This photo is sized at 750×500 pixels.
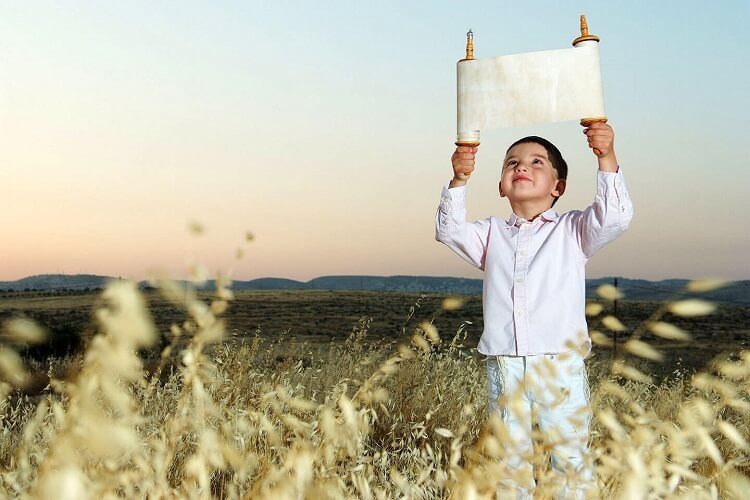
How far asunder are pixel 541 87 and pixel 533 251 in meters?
0.70

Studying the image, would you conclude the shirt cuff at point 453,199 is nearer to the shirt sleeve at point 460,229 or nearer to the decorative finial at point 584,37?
the shirt sleeve at point 460,229

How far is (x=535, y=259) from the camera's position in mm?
3189

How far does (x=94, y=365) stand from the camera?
119 cm

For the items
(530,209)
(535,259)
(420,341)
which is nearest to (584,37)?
(530,209)

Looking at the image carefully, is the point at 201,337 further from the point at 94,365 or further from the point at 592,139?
the point at 592,139

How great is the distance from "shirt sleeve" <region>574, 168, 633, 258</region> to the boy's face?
9.4 inches

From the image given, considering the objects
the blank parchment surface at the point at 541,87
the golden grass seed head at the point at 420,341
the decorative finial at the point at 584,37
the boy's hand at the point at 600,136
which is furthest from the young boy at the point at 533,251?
the golden grass seed head at the point at 420,341

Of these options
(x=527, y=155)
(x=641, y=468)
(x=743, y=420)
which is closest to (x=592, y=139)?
(x=527, y=155)

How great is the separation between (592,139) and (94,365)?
2.24m

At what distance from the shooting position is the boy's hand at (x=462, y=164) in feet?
10.3

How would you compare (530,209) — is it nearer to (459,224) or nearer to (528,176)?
(528,176)

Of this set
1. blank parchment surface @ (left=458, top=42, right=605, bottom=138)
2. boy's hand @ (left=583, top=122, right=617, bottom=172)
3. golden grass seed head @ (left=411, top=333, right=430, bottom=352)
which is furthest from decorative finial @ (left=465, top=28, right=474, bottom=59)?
golden grass seed head @ (left=411, top=333, right=430, bottom=352)

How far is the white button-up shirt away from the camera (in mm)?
3070

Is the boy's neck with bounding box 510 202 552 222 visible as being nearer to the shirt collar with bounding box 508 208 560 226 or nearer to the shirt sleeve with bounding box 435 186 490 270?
the shirt collar with bounding box 508 208 560 226
